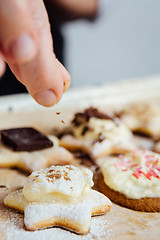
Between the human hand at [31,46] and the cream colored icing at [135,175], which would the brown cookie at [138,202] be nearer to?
the cream colored icing at [135,175]

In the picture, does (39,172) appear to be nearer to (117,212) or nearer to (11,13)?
(117,212)

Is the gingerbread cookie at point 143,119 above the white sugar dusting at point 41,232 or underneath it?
underneath

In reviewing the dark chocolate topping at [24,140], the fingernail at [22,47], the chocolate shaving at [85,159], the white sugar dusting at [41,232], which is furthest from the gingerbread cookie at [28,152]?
the fingernail at [22,47]

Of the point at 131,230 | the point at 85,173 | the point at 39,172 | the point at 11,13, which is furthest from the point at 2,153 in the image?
the point at 11,13

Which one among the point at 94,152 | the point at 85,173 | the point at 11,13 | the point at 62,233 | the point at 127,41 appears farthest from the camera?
the point at 127,41

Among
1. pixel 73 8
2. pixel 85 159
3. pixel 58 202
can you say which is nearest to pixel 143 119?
pixel 85 159

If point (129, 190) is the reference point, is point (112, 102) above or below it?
below

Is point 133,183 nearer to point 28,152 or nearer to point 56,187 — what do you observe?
point 56,187
